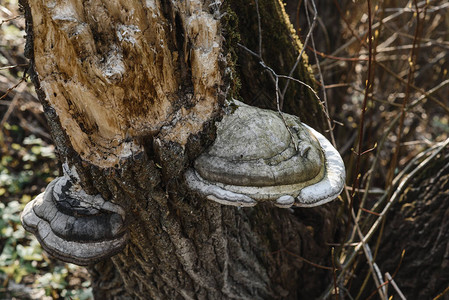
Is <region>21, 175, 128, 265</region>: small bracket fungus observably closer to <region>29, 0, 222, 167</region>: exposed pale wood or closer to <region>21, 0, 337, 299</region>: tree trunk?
<region>21, 0, 337, 299</region>: tree trunk

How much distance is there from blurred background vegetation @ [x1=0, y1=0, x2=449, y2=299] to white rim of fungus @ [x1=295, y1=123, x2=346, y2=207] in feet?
5.74

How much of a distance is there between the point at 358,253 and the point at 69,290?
111 inches

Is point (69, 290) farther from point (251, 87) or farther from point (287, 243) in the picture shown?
point (251, 87)

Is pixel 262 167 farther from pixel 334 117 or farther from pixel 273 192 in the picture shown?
pixel 334 117

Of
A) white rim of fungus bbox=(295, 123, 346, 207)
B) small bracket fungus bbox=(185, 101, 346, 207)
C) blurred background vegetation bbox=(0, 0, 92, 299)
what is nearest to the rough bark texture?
white rim of fungus bbox=(295, 123, 346, 207)

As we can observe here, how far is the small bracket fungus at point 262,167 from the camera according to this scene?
1.56m

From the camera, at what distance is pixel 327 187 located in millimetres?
1632

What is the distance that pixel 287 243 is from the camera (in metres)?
2.96

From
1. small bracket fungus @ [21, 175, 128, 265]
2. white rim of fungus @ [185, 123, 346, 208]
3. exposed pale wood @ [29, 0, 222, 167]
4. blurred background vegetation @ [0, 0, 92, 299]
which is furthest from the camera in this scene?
blurred background vegetation @ [0, 0, 92, 299]

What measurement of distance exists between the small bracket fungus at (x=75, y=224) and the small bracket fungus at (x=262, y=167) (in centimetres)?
46

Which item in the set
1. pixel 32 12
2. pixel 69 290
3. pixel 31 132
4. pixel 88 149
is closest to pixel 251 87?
pixel 88 149

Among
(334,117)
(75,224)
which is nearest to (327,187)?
(75,224)

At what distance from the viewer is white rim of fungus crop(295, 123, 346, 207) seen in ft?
5.21

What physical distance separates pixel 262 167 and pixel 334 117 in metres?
3.54
